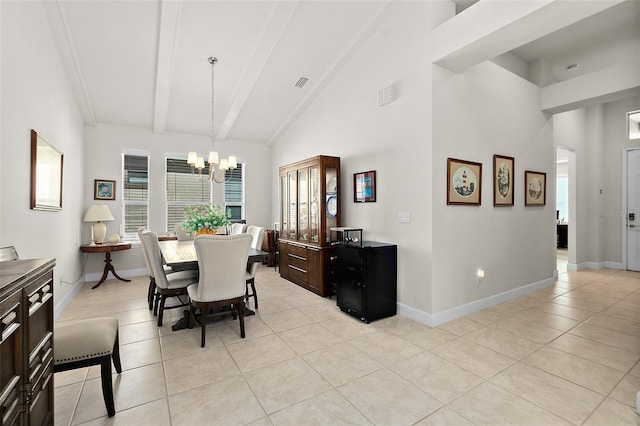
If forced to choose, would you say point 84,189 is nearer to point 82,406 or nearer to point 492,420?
point 82,406

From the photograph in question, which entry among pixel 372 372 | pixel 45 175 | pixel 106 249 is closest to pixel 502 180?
pixel 372 372

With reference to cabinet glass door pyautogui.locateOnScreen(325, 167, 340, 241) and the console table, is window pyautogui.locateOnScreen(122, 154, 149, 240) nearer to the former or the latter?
the console table

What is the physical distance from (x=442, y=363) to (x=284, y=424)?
141 centimetres

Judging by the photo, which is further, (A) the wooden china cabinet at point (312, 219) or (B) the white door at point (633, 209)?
(B) the white door at point (633, 209)

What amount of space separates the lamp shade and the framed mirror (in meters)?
1.42

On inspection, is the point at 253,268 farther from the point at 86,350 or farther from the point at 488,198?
the point at 488,198

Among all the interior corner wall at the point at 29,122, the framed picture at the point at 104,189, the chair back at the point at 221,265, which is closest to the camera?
the interior corner wall at the point at 29,122

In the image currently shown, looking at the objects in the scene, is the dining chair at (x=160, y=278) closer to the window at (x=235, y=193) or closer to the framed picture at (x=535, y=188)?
the window at (x=235, y=193)

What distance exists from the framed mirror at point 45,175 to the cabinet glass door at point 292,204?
3.12 metres

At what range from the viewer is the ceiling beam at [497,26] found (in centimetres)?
234

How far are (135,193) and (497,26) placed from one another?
6.26m

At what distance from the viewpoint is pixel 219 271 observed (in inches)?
112

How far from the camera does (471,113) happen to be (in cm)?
363

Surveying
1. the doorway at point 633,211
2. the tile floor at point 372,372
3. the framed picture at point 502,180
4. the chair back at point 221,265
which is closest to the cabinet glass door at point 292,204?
the tile floor at point 372,372
